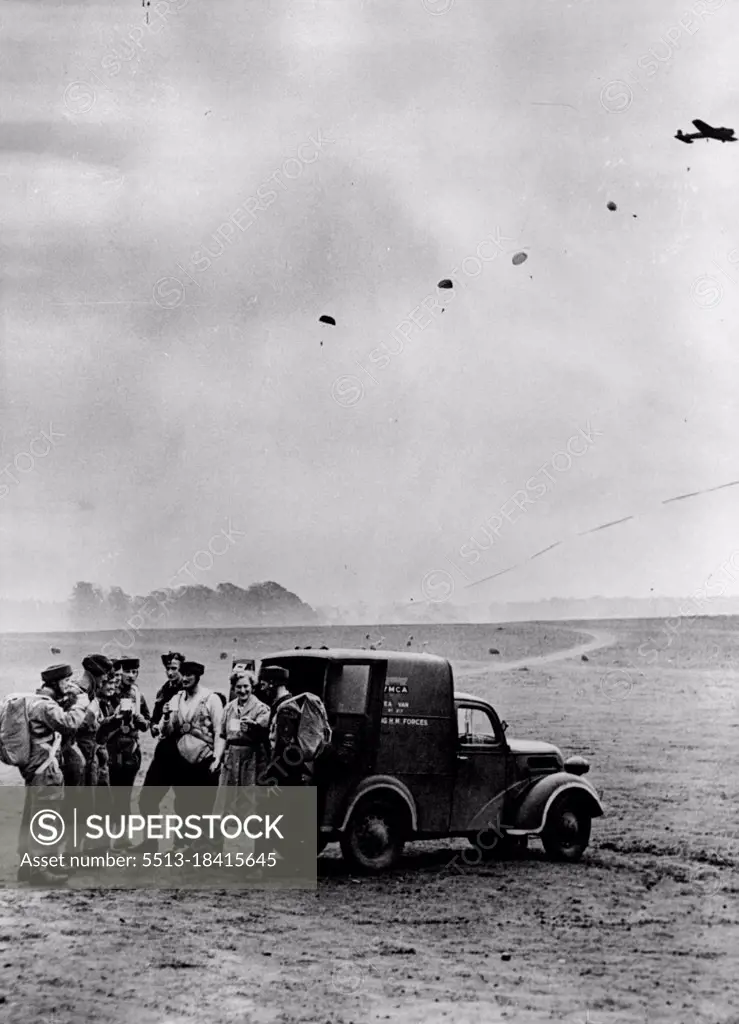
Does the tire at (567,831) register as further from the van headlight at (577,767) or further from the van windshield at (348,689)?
the van windshield at (348,689)

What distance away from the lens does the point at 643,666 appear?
25.3ft

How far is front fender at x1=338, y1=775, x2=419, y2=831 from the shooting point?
21.9 ft

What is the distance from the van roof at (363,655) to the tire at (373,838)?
0.85 meters

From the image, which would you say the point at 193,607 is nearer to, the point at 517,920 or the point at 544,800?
the point at 544,800

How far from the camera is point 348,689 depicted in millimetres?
6945

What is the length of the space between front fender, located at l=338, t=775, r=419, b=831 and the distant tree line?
48.3 inches

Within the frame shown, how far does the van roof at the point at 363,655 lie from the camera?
6.98m

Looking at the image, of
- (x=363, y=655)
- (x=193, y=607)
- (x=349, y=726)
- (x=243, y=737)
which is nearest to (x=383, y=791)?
(x=349, y=726)

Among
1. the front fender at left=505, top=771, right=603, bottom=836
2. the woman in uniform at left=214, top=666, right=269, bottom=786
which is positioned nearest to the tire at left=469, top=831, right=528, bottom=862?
the front fender at left=505, top=771, right=603, bottom=836

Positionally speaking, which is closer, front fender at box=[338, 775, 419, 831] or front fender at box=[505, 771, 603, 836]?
front fender at box=[338, 775, 419, 831]

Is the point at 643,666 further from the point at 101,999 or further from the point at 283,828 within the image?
the point at 101,999

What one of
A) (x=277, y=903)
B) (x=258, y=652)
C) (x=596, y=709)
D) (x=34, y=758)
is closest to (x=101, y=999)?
(x=277, y=903)

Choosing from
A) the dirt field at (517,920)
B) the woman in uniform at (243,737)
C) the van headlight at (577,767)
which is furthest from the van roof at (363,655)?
the van headlight at (577,767)

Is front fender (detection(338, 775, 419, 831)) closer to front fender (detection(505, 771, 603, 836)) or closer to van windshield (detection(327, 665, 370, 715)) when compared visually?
van windshield (detection(327, 665, 370, 715))
